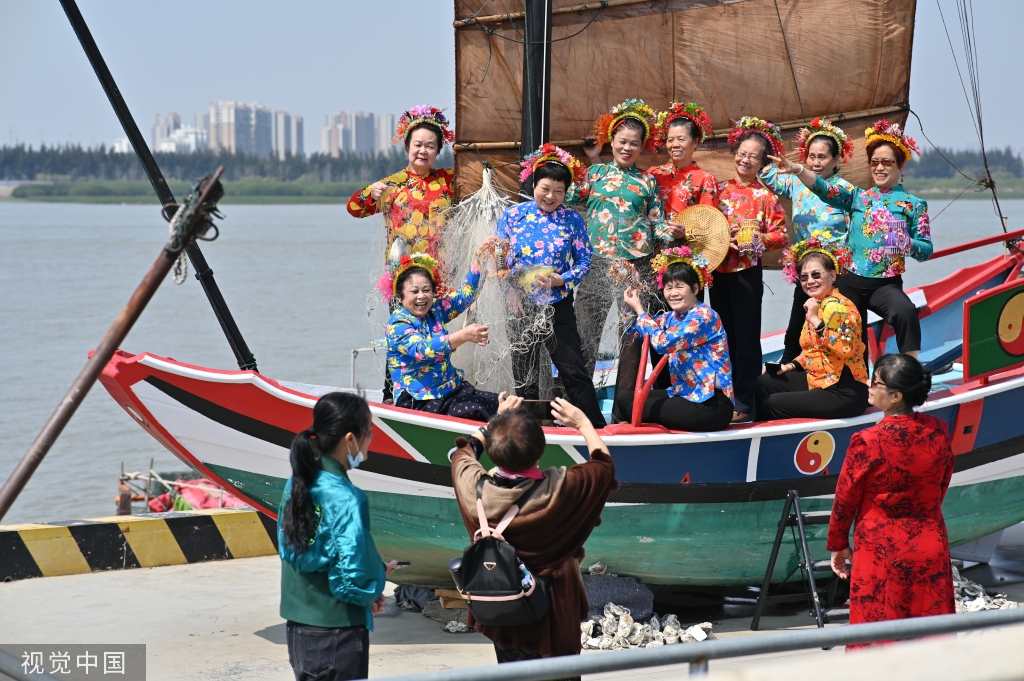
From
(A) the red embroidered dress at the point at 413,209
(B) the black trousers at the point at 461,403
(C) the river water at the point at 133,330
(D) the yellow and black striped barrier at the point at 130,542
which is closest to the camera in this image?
(B) the black trousers at the point at 461,403

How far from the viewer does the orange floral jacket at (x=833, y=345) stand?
5.51m

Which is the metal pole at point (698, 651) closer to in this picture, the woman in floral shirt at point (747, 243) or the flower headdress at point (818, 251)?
the flower headdress at point (818, 251)

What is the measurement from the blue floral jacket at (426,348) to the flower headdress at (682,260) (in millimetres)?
912

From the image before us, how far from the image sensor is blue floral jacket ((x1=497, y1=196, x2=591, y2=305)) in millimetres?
5852

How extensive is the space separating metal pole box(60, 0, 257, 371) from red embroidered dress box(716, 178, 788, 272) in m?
2.61

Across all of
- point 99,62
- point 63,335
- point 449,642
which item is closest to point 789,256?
point 449,642

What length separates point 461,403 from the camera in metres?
5.65

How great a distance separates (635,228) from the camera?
608cm

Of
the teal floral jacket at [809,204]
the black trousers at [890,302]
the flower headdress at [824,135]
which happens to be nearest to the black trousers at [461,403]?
the teal floral jacket at [809,204]

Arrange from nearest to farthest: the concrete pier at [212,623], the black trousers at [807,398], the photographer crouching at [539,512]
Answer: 1. the photographer crouching at [539,512]
2. the concrete pier at [212,623]
3. the black trousers at [807,398]

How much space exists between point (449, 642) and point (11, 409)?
14.7 meters

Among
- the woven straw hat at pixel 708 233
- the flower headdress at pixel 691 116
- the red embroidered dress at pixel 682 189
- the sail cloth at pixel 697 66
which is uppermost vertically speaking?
the sail cloth at pixel 697 66

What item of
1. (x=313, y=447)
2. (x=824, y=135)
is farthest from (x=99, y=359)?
(x=824, y=135)

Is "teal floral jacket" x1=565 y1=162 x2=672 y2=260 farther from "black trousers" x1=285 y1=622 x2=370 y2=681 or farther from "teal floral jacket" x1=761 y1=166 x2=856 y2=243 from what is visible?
"black trousers" x1=285 y1=622 x2=370 y2=681
